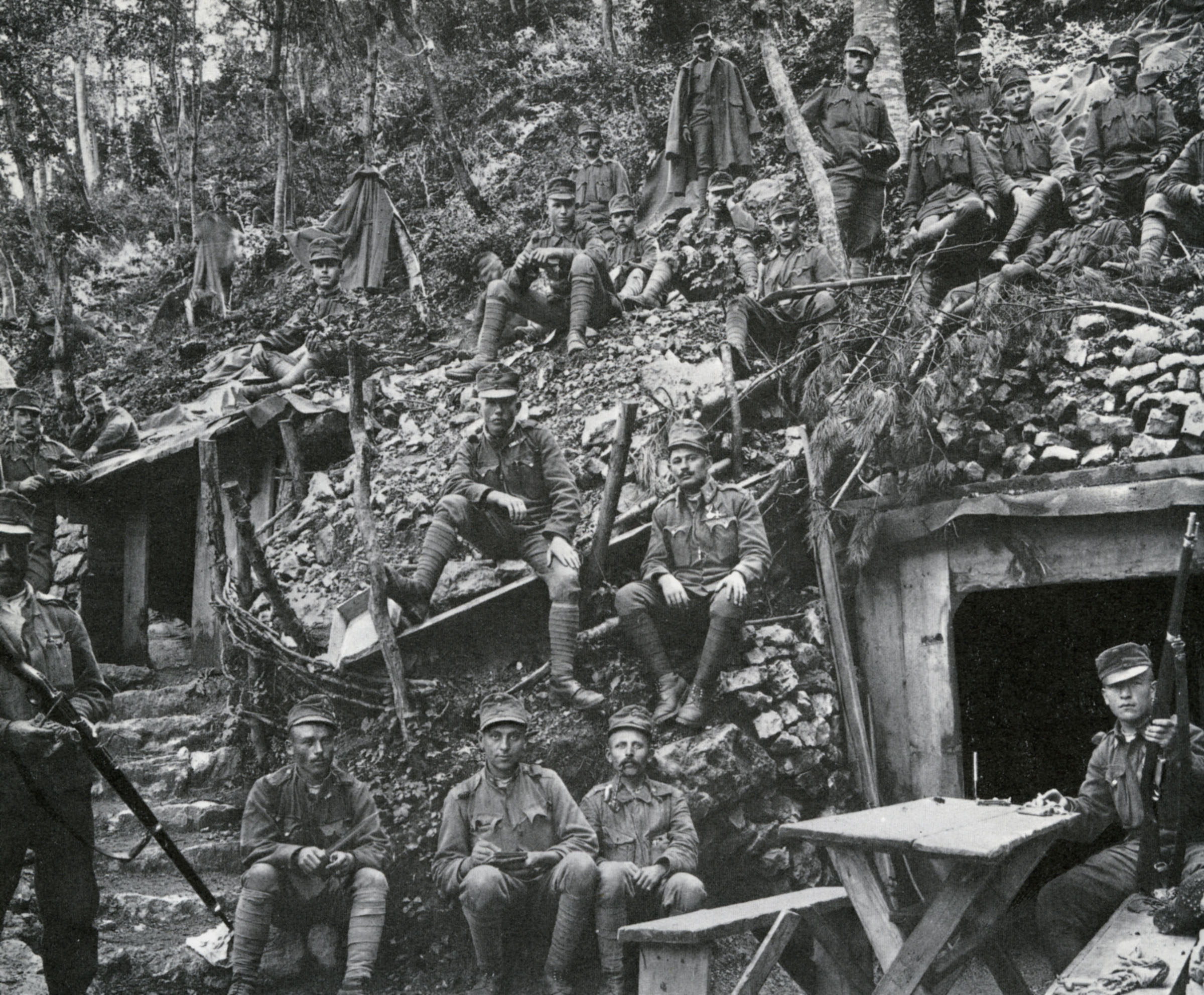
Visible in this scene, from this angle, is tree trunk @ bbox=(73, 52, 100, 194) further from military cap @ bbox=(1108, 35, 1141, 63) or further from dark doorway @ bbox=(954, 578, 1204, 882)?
dark doorway @ bbox=(954, 578, 1204, 882)

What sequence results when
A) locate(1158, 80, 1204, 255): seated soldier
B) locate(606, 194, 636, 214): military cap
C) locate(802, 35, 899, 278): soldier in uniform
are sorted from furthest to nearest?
locate(606, 194, 636, 214): military cap
locate(802, 35, 899, 278): soldier in uniform
locate(1158, 80, 1204, 255): seated soldier

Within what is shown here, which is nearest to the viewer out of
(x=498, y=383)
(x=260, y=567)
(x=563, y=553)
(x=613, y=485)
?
(x=563, y=553)

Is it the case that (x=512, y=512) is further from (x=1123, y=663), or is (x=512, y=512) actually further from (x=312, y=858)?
(x=1123, y=663)

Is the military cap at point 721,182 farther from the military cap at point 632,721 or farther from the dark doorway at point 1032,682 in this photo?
the military cap at point 632,721

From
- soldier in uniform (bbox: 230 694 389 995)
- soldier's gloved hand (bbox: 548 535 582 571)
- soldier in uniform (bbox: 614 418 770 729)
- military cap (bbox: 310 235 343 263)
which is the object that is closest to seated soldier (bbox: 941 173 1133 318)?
soldier in uniform (bbox: 614 418 770 729)

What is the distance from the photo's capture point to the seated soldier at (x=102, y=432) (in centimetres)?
1097

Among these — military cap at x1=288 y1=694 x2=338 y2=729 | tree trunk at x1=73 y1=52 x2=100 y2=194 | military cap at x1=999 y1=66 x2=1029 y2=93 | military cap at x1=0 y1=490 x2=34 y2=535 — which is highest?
tree trunk at x1=73 y1=52 x2=100 y2=194

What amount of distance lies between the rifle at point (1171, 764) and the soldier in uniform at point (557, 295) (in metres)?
5.99

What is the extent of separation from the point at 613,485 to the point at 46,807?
371 cm

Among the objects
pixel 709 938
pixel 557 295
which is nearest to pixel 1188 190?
pixel 557 295

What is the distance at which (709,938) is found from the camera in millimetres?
4441

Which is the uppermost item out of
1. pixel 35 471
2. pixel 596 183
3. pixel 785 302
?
pixel 596 183

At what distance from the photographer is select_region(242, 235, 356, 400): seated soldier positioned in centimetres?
1138

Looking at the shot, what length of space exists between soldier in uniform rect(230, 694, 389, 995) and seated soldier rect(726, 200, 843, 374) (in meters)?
4.78
